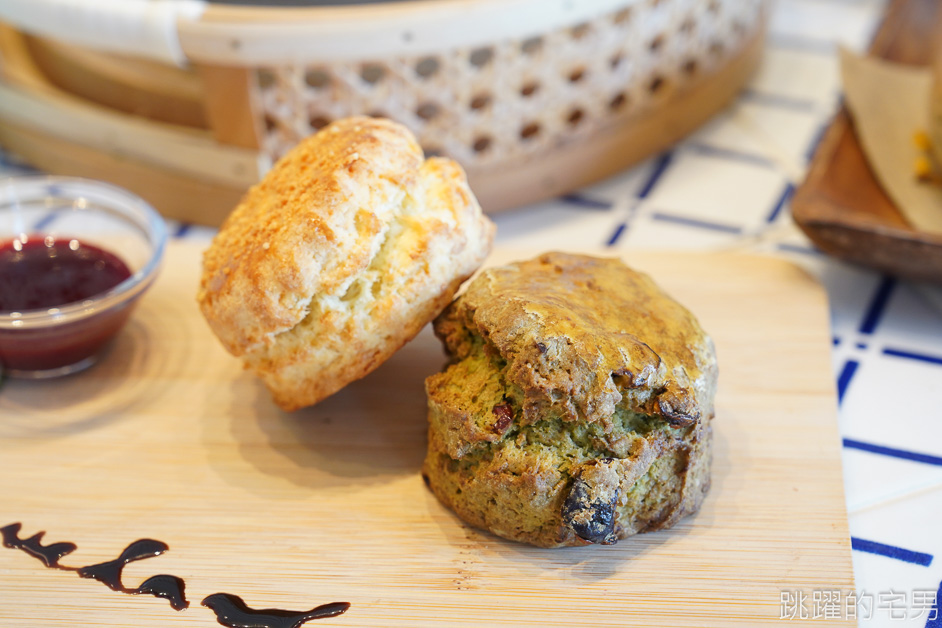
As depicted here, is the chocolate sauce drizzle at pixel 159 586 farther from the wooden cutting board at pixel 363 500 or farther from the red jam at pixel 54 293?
the red jam at pixel 54 293

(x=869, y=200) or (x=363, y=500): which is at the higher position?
(x=869, y=200)

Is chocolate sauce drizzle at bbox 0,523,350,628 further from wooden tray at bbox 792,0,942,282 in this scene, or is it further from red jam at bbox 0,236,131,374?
wooden tray at bbox 792,0,942,282

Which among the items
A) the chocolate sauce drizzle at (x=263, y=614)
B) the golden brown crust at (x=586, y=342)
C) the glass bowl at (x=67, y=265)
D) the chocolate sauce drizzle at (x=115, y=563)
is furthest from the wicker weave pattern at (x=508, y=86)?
the chocolate sauce drizzle at (x=263, y=614)

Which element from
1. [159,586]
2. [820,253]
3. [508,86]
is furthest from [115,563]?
[820,253]

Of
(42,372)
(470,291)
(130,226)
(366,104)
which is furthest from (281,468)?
(366,104)

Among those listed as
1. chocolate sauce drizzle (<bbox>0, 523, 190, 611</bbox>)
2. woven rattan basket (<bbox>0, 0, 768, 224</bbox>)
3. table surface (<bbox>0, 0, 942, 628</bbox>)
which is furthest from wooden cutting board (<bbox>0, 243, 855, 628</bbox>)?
woven rattan basket (<bbox>0, 0, 768, 224</bbox>)

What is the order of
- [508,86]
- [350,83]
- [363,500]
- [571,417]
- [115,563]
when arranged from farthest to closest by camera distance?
[508,86] < [350,83] < [363,500] < [115,563] < [571,417]

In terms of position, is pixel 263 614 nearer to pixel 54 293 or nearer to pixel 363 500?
pixel 363 500
